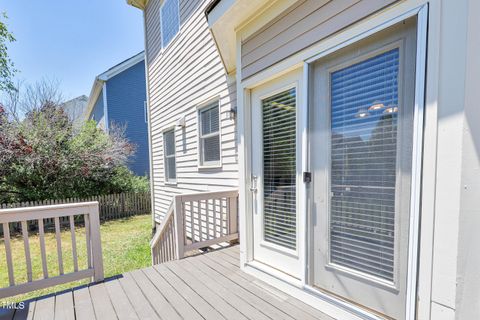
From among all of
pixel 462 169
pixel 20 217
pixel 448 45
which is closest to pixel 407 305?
pixel 462 169

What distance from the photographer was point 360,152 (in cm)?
158

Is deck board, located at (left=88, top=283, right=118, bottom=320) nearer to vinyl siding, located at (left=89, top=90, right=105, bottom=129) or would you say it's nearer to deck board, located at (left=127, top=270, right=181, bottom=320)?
deck board, located at (left=127, top=270, right=181, bottom=320)

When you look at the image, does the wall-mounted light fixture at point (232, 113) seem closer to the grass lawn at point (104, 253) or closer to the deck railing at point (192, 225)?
the deck railing at point (192, 225)

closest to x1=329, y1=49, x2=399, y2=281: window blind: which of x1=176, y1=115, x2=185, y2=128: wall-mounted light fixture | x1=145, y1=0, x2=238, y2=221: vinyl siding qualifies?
x1=145, y1=0, x2=238, y2=221: vinyl siding

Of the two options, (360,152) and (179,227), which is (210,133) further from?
(360,152)

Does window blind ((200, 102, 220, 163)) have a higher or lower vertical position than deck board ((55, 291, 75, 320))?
higher

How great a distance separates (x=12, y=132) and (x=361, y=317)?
9.87m

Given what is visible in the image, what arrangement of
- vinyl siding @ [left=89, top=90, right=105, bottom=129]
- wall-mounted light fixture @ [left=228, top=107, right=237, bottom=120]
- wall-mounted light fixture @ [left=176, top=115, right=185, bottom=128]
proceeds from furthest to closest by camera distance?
vinyl siding @ [left=89, top=90, right=105, bottom=129]
wall-mounted light fixture @ [left=176, top=115, right=185, bottom=128]
wall-mounted light fixture @ [left=228, top=107, right=237, bottom=120]

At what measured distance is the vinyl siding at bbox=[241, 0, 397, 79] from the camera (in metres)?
1.53

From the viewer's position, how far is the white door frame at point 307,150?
4.10 ft

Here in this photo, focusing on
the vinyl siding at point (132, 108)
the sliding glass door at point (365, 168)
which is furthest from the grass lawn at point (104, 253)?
the vinyl siding at point (132, 108)

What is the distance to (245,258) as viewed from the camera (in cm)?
259

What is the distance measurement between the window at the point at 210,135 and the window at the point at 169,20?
2.35 meters

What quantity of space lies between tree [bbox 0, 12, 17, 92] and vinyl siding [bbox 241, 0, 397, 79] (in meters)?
15.4
